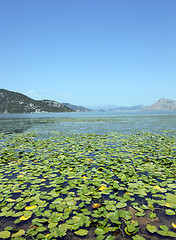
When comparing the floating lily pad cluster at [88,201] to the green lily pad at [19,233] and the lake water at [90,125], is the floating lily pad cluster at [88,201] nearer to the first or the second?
the green lily pad at [19,233]

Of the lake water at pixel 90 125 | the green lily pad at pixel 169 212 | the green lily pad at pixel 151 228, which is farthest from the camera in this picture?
the lake water at pixel 90 125

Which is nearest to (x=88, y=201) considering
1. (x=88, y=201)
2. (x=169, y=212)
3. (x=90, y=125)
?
(x=88, y=201)

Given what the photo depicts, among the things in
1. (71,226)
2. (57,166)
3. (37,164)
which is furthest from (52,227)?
(37,164)

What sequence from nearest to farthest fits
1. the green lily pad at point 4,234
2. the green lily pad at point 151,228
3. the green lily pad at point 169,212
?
the green lily pad at point 4,234
the green lily pad at point 151,228
the green lily pad at point 169,212

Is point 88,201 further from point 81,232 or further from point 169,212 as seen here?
point 169,212

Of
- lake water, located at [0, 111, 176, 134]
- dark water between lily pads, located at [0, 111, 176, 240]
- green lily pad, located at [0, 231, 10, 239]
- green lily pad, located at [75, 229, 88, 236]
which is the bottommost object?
lake water, located at [0, 111, 176, 134]

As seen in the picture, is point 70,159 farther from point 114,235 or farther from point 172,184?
point 114,235

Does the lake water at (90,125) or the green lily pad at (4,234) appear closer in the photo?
the green lily pad at (4,234)

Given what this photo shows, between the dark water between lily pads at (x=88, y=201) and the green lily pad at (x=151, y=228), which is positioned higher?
the green lily pad at (x=151, y=228)

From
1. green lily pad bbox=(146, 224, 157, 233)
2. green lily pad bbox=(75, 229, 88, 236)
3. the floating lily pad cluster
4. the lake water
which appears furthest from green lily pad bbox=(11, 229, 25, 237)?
the lake water

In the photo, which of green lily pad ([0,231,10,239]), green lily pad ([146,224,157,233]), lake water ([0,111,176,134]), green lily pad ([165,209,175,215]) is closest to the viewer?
green lily pad ([0,231,10,239])

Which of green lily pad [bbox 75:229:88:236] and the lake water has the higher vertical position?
green lily pad [bbox 75:229:88:236]

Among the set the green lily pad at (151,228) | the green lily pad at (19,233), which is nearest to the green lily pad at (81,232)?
the green lily pad at (19,233)

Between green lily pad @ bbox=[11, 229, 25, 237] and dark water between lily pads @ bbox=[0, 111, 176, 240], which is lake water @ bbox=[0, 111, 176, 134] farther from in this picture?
green lily pad @ bbox=[11, 229, 25, 237]
